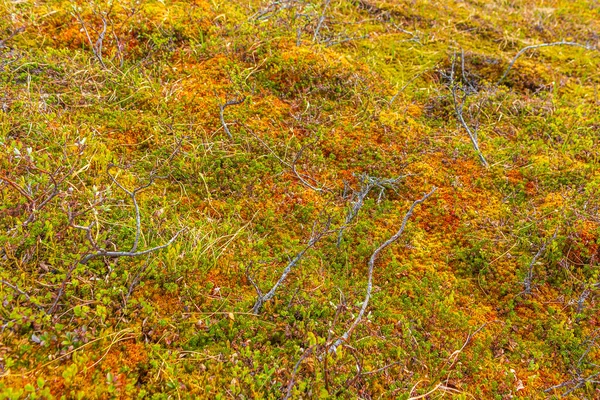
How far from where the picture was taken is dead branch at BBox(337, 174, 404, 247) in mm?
3708

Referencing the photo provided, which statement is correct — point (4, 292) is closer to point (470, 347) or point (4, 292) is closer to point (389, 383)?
point (389, 383)

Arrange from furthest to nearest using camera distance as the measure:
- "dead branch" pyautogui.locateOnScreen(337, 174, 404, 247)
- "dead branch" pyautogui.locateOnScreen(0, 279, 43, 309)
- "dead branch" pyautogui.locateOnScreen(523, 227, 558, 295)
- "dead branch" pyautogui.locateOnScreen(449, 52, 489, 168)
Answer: "dead branch" pyautogui.locateOnScreen(449, 52, 489, 168) → "dead branch" pyautogui.locateOnScreen(337, 174, 404, 247) → "dead branch" pyautogui.locateOnScreen(523, 227, 558, 295) → "dead branch" pyautogui.locateOnScreen(0, 279, 43, 309)

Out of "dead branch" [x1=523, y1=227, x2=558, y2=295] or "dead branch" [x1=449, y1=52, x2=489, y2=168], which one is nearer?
"dead branch" [x1=523, y1=227, x2=558, y2=295]

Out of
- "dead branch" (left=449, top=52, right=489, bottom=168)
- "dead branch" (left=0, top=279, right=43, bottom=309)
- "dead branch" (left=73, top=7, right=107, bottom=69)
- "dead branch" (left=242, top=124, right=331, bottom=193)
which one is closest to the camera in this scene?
"dead branch" (left=0, top=279, right=43, bottom=309)

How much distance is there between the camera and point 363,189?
13.3ft

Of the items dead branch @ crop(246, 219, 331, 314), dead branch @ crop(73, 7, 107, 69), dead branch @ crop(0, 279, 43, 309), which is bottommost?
dead branch @ crop(246, 219, 331, 314)

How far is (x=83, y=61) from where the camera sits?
4.88 meters

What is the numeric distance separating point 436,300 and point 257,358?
1467 mm

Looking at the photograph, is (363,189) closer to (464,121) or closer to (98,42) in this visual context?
(464,121)

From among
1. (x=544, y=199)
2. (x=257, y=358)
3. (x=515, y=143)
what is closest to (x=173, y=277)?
(x=257, y=358)

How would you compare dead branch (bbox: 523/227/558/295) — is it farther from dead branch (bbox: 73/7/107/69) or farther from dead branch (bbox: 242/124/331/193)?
dead branch (bbox: 73/7/107/69)

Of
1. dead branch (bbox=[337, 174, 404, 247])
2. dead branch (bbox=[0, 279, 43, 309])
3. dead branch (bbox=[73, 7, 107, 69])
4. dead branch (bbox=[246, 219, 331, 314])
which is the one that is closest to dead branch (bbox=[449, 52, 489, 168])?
dead branch (bbox=[337, 174, 404, 247])

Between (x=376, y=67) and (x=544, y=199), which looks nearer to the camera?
(x=544, y=199)

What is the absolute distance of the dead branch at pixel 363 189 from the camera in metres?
3.71
